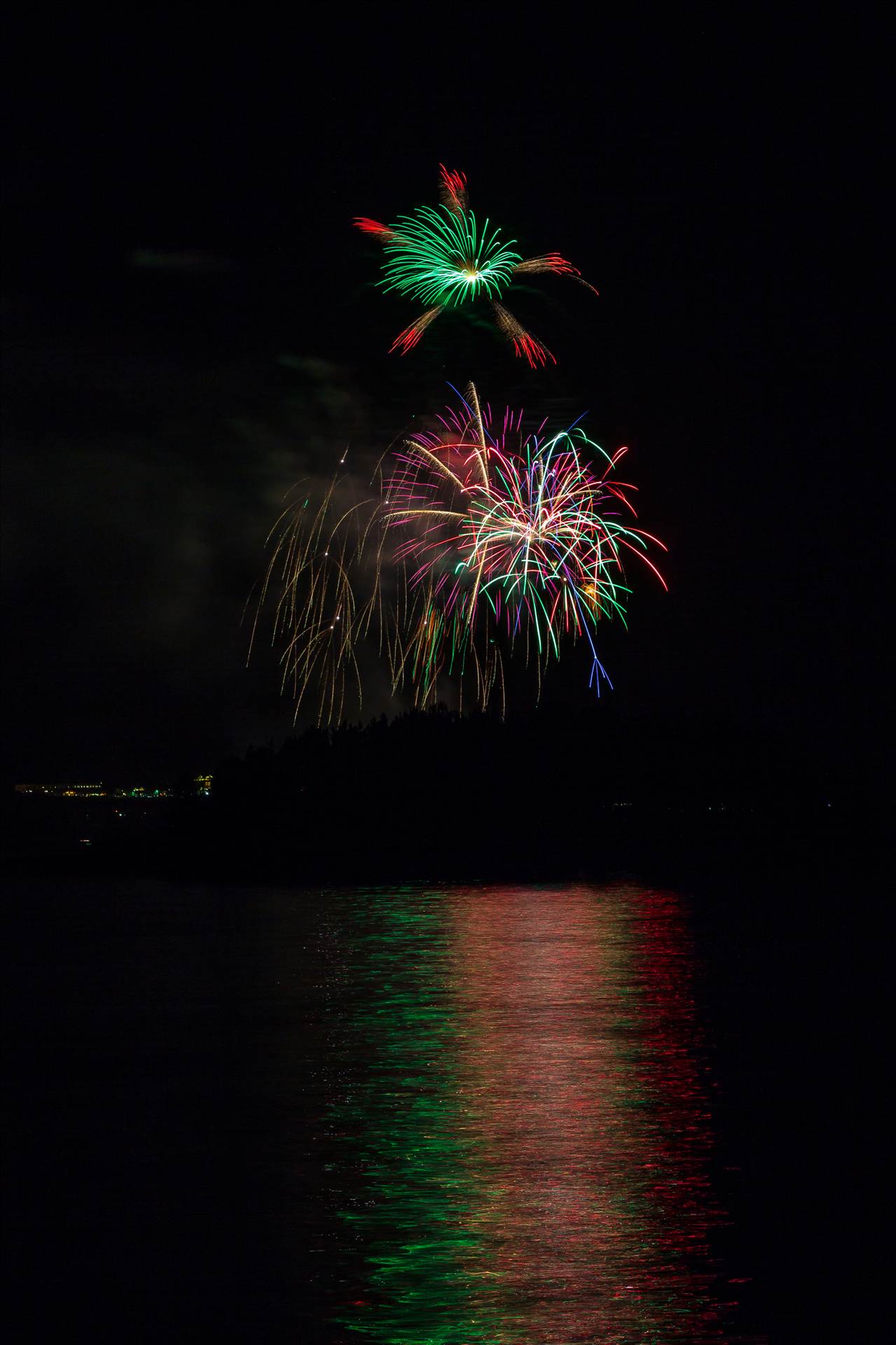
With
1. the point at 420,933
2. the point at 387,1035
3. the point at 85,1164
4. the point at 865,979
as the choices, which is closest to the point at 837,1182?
the point at 85,1164

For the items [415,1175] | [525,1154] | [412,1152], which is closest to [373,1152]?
[412,1152]

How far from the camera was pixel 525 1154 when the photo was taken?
7.95m

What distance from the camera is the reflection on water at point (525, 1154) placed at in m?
5.57

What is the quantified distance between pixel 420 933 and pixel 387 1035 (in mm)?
9252

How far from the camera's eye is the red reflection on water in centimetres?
560

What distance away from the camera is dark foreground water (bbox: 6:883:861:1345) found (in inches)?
221

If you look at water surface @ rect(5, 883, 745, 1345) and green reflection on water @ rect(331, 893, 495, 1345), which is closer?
green reflection on water @ rect(331, 893, 495, 1345)

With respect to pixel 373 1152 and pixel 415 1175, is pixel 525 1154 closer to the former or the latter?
pixel 415 1175

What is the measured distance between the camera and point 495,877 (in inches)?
1422

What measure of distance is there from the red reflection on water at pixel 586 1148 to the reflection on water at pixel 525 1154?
15mm

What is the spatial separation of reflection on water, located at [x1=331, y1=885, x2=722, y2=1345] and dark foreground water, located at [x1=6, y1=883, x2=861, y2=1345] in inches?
0.8

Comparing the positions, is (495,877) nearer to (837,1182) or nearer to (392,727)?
(392,727)

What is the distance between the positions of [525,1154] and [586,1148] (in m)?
0.35

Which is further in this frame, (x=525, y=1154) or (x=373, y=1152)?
(x=373, y=1152)
